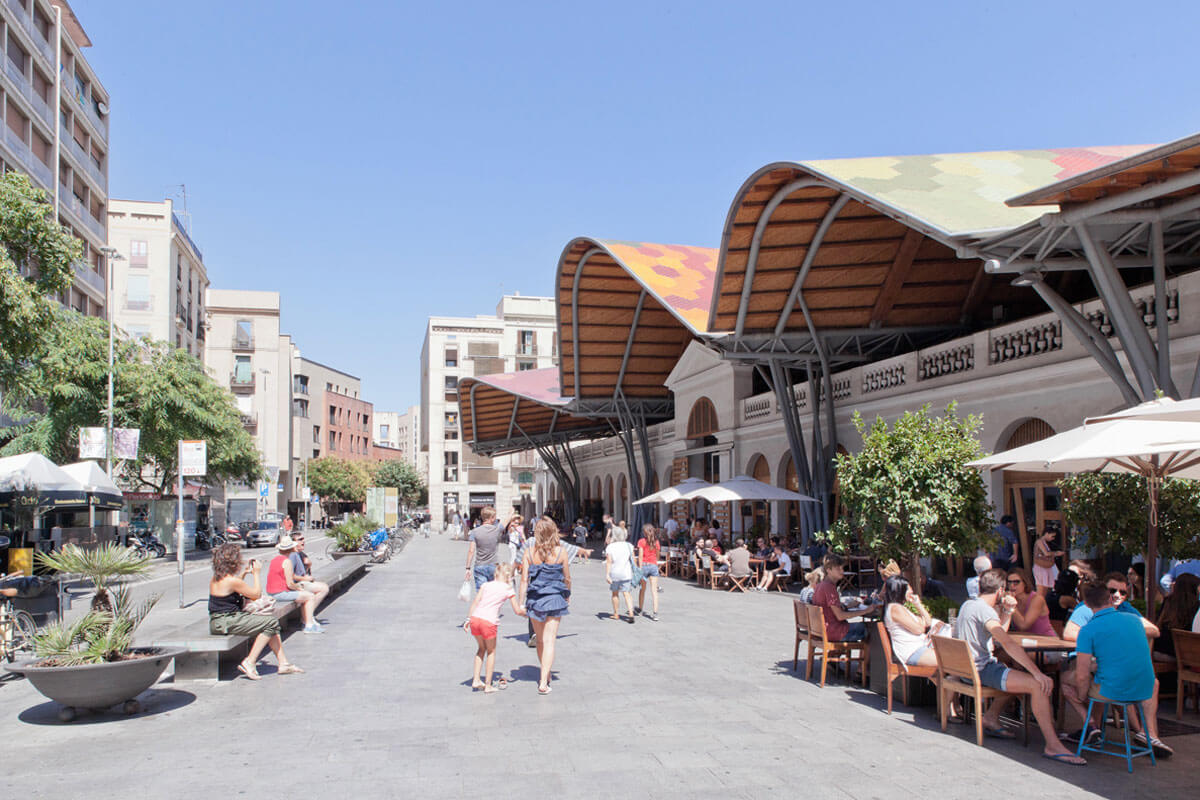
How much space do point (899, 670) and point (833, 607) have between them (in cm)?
126

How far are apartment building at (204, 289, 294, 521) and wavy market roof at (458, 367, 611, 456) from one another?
2165 cm

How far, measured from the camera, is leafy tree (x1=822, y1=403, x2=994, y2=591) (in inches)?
358

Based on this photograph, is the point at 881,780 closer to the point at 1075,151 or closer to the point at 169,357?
the point at 1075,151

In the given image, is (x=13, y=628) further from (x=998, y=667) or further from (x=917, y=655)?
(x=998, y=667)

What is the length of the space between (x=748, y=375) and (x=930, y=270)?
8771 millimetres

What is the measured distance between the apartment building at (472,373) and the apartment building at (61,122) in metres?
44.2

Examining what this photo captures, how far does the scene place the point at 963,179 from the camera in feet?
55.8

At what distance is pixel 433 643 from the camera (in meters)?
12.0

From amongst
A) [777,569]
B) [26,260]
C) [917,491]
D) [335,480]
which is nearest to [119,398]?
[26,260]

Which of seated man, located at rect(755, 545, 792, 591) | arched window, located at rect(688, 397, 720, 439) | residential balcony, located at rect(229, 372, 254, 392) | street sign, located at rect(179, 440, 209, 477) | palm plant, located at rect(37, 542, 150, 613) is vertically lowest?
seated man, located at rect(755, 545, 792, 591)

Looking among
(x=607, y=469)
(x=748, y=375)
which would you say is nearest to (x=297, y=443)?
(x=607, y=469)

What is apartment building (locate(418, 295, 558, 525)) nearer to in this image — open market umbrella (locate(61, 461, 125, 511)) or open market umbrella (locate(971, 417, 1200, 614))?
open market umbrella (locate(61, 461, 125, 511))

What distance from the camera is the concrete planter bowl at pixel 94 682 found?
292 inches

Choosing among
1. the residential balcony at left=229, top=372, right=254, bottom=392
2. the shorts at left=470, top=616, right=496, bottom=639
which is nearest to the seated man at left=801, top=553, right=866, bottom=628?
the shorts at left=470, top=616, right=496, bottom=639
